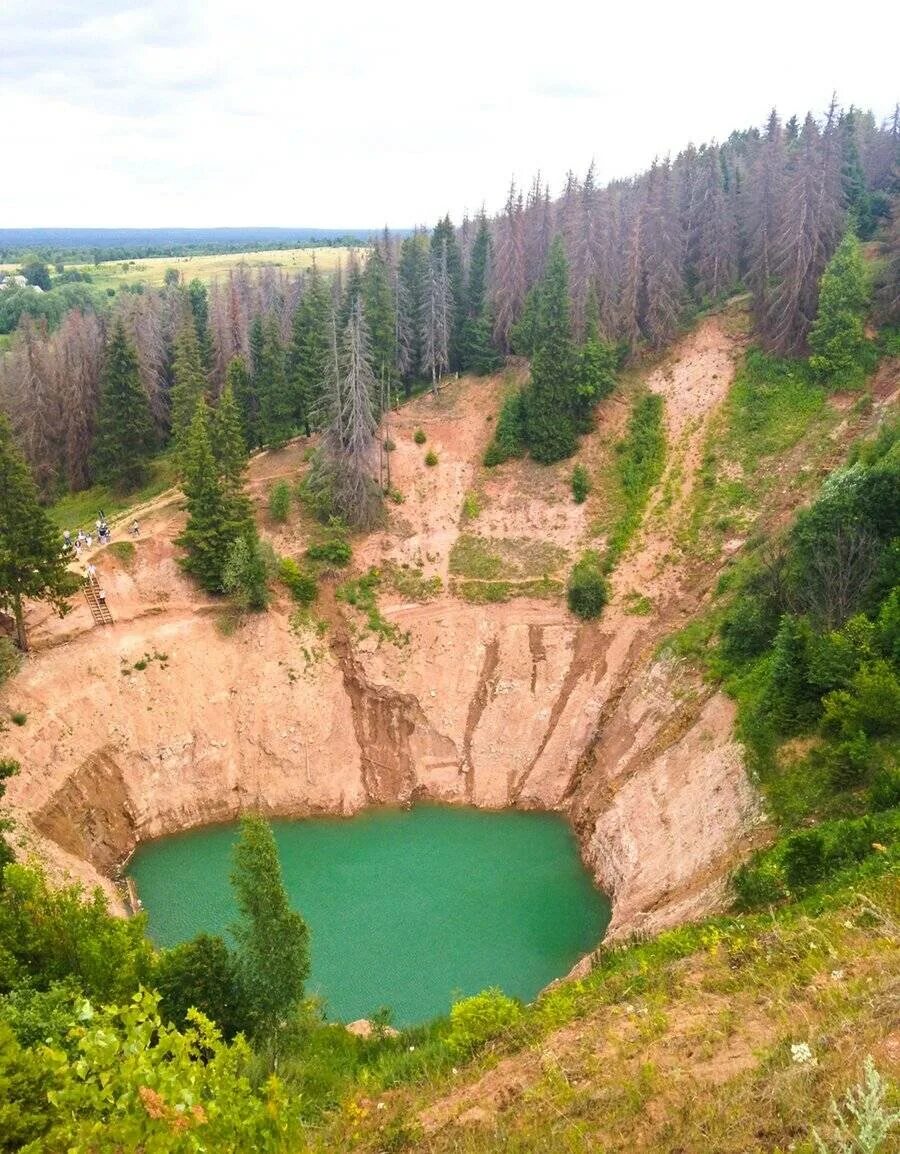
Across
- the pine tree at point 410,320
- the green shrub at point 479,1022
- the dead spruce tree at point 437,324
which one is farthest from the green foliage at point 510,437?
the green shrub at point 479,1022

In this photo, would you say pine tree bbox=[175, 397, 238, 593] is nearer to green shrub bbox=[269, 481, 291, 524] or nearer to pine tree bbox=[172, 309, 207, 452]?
green shrub bbox=[269, 481, 291, 524]

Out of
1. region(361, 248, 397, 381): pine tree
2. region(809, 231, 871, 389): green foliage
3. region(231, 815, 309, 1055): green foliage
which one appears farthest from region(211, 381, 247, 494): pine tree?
region(809, 231, 871, 389): green foliage

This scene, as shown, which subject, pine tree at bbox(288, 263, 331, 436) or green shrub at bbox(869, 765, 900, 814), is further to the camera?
pine tree at bbox(288, 263, 331, 436)

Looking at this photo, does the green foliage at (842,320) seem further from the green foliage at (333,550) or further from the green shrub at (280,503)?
the green shrub at (280,503)

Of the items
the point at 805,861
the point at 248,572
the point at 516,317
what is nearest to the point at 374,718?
the point at 248,572

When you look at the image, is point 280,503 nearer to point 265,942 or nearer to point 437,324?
point 437,324

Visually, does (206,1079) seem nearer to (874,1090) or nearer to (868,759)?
(874,1090)
